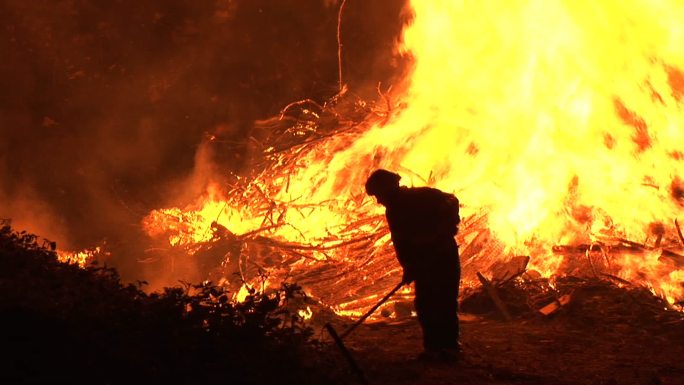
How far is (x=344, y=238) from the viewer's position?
8977mm

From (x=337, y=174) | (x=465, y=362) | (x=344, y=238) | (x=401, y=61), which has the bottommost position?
(x=465, y=362)

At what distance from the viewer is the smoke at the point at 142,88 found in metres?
12.7

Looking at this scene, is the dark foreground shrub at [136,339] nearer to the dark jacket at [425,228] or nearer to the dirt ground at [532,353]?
the dirt ground at [532,353]

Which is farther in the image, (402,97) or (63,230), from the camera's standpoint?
(63,230)

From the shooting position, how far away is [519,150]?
8336 mm

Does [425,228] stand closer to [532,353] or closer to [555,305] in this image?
[532,353]

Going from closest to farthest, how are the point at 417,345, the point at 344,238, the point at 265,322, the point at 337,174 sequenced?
1. the point at 265,322
2. the point at 417,345
3. the point at 344,238
4. the point at 337,174

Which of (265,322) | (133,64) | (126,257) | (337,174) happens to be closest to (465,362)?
(265,322)

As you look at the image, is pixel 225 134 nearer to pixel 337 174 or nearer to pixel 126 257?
pixel 126 257

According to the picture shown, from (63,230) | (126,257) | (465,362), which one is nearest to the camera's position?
(465,362)

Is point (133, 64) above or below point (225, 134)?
above

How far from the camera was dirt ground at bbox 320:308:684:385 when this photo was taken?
442 cm

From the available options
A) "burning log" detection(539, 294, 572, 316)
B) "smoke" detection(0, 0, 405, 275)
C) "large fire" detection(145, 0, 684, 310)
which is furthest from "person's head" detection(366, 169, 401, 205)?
"smoke" detection(0, 0, 405, 275)

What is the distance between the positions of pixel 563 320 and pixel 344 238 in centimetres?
359
